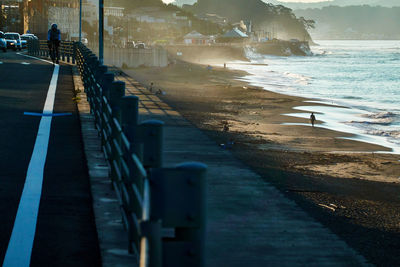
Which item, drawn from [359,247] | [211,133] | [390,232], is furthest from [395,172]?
[359,247]

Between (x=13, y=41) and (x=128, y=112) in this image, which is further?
(x=13, y=41)

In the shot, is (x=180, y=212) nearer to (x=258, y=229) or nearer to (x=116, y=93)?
(x=258, y=229)

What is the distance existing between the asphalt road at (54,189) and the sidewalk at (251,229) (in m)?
0.18

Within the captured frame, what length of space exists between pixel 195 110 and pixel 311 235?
24.9 meters

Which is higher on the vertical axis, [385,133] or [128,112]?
[128,112]

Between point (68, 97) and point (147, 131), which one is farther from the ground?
point (147, 131)

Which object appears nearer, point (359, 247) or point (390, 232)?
point (359, 247)

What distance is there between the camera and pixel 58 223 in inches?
283

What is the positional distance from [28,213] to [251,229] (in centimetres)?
234

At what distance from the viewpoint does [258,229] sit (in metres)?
7.88

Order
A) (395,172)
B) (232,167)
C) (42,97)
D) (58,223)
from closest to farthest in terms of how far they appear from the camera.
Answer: (58,223)
(232,167)
(395,172)
(42,97)

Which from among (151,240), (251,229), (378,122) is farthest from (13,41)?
(151,240)

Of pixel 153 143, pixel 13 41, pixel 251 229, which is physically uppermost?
pixel 153 143

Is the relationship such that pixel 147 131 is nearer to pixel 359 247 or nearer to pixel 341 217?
pixel 359 247
